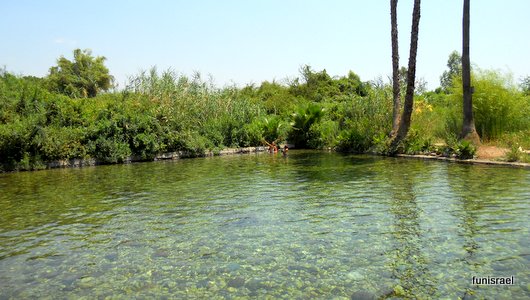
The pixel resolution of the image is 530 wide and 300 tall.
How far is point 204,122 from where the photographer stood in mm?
25125

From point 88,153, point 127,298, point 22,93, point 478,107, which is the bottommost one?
point 127,298

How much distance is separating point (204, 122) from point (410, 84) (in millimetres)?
12185

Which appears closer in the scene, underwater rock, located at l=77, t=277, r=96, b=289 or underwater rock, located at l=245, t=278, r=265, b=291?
underwater rock, located at l=245, t=278, r=265, b=291

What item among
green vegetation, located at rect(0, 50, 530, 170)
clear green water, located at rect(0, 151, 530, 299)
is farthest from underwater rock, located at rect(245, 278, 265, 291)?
green vegetation, located at rect(0, 50, 530, 170)

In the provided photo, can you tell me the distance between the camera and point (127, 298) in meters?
4.65

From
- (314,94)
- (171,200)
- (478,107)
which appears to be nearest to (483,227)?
(171,200)

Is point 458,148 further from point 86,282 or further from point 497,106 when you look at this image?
point 86,282

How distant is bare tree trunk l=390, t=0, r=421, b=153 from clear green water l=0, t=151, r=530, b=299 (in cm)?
646

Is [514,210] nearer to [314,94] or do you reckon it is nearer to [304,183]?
[304,183]

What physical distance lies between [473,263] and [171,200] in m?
6.98

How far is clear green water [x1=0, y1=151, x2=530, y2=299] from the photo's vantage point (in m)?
4.87

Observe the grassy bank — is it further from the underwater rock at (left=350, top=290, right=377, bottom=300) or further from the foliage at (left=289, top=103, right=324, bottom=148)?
the underwater rock at (left=350, top=290, right=377, bottom=300)

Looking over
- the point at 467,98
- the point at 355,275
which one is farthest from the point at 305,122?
the point at 355,275

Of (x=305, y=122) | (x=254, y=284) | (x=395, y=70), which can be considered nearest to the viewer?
(x=254, y=284)
